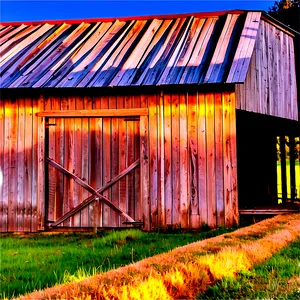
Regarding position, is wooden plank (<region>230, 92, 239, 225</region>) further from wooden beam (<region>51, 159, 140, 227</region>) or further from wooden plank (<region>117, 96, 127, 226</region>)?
wooden plank (<region>117, 96, 127, 226</region>)

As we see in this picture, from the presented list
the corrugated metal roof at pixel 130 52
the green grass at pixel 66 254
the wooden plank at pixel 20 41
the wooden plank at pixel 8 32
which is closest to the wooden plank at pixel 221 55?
the corrugated metal roof at pixel 130 52

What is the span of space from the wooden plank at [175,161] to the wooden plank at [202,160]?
0.55 metres

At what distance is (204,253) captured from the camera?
6461mm

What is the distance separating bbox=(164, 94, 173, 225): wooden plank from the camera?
12.0 m

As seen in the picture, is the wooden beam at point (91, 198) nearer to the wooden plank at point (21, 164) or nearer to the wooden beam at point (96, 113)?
the wooden plank at point (21, 164)

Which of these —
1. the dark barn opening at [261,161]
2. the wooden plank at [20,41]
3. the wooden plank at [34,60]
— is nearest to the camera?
the wooden plank at [34,60]

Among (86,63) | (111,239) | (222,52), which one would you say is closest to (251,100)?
(222,52)

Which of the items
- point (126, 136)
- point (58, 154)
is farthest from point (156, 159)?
point (58, 154)

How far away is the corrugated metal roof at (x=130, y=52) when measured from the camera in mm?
12188

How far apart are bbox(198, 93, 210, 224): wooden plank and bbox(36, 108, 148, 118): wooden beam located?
1.45m

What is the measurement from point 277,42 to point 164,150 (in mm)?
6692

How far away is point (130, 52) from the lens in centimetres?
1384

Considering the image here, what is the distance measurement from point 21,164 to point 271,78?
842 centimetres

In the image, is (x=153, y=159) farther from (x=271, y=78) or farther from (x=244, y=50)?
(x=271, y=78)
